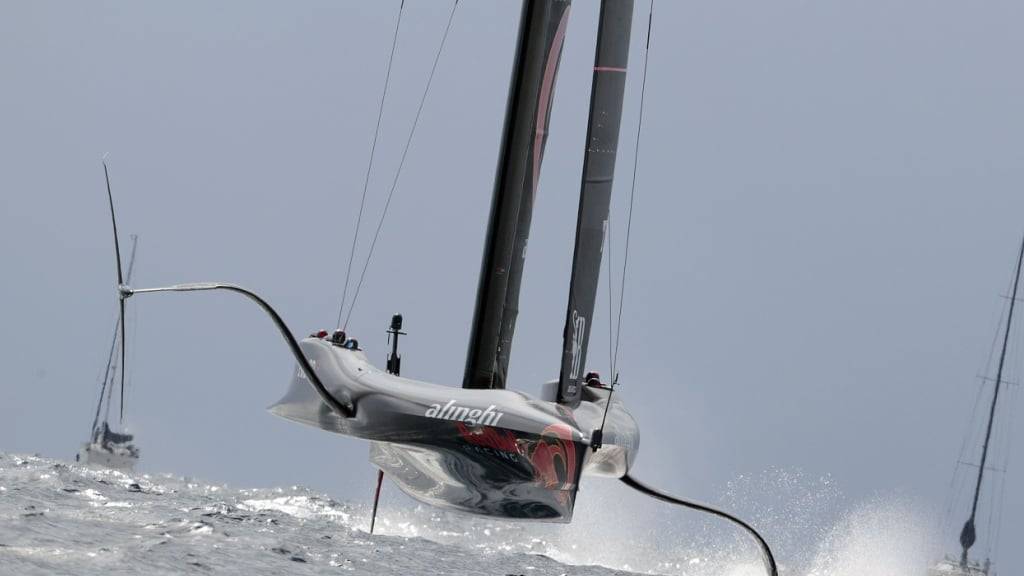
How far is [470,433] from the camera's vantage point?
9.80m

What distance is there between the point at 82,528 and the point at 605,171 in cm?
561

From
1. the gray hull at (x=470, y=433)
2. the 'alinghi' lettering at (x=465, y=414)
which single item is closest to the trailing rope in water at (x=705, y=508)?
the gray hull at (x=470, y=433)

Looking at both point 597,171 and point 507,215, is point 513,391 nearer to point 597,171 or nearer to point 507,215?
point 507,215

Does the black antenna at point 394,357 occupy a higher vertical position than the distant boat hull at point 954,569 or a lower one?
higher

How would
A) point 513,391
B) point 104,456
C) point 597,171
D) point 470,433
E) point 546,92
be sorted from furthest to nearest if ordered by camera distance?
point 104,456 < point 546,92 < point 597,171 < point 513,391 < point 470,433

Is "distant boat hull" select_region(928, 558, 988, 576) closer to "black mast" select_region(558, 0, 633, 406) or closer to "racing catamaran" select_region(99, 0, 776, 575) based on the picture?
"racing catamaran" select_region(99, 0, 776, 575)

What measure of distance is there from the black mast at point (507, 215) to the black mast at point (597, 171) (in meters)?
0.46

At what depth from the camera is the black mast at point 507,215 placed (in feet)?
37.2

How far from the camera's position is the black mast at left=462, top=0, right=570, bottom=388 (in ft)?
37.2

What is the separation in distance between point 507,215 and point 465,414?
6.70 ft

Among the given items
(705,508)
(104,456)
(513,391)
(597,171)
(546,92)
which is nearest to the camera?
(513,391)

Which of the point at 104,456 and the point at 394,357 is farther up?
the point at 394,357

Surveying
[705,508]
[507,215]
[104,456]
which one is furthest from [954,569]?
[104,456]

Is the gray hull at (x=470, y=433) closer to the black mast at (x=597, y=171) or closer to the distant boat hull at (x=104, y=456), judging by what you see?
the black mast at (x=597, y=171)
